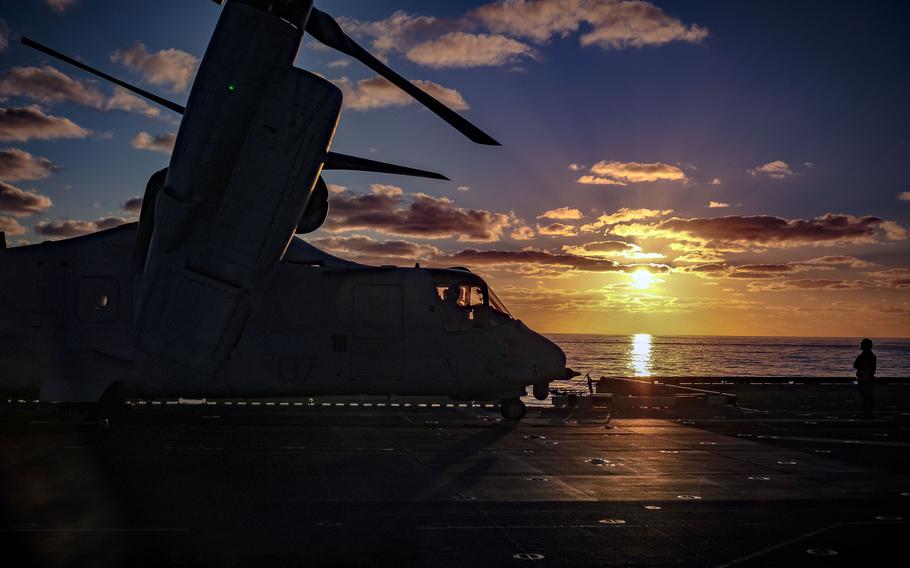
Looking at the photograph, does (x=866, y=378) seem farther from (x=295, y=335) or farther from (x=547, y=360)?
(x=295, y=335)

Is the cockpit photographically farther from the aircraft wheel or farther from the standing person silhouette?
the standing person silhouette

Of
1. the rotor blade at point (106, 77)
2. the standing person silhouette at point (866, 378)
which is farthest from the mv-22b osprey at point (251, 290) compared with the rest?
the standing person silhouette at point (866, 378)

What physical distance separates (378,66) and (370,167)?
342 cm

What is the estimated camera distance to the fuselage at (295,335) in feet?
67.4

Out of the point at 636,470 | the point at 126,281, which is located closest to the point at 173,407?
the point at 126,281

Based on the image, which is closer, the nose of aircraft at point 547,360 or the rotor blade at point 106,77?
the rotor blade at point 106,77

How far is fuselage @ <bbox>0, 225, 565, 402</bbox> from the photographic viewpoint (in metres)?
20.5

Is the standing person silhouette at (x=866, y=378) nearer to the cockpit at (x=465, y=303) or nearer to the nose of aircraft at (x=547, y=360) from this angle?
the nose of aircraft at (x=547, y=360)

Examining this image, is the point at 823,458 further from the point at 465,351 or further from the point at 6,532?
the point at 6,532

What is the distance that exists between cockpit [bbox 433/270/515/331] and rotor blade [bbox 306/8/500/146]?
9182 mm

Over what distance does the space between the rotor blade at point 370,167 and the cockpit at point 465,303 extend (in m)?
6.52

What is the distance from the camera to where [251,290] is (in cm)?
1494

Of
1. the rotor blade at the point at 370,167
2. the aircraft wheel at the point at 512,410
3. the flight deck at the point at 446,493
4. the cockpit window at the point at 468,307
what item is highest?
the rotor blade at the point at 370,167

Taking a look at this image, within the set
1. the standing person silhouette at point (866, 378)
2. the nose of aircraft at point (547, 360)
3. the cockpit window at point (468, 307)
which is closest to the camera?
the cockpit window at point (468, 307)
